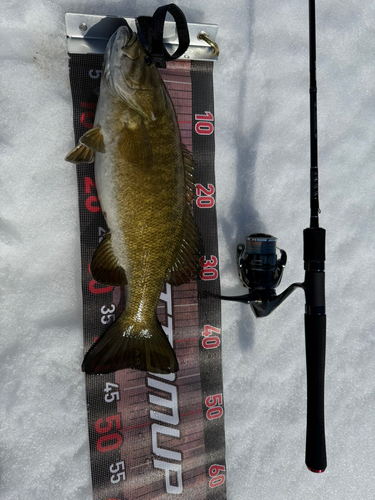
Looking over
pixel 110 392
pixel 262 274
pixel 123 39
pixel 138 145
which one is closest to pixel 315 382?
pixel 262 274

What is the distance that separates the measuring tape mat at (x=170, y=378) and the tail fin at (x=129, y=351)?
0.18 m

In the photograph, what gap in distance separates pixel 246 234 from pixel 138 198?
28.3 inches

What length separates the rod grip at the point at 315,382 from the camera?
57.6 inches

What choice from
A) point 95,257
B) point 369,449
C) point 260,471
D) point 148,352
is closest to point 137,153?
point 95,257

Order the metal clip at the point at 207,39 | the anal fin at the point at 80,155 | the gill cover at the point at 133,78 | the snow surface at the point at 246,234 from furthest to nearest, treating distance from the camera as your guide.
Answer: the metal clip at the point at 207,39
the snow surface at the point at 246,234
the anal fin at the point at 80,155
the gill cover at the point at 133,78

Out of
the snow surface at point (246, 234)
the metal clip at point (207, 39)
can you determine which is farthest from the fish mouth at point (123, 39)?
the metal clip at point (207, 39)

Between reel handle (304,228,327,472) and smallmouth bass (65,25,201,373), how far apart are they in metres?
0.47

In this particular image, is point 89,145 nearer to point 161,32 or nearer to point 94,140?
point 94,140

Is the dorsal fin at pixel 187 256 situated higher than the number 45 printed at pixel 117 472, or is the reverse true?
the dorsal fin at pixel 187 256

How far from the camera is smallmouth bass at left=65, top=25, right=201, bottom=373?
1.39 m

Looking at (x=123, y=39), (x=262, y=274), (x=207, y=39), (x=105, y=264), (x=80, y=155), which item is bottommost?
(x=262, y=274)

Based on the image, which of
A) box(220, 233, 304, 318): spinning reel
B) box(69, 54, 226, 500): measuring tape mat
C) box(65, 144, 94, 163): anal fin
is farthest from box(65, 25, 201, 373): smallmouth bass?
box(220, 233, 304, 318): spinning reel

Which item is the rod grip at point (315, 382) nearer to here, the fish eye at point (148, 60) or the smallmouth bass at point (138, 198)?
the smallmouth bass at point (138, 198)

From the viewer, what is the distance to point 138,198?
1.41 m
